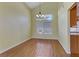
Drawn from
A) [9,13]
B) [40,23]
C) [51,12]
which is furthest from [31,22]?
[9,13]

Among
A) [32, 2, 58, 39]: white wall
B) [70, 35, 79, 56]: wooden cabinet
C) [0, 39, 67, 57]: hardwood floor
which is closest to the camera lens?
[0, 39, 67, 57]: hardwood floor

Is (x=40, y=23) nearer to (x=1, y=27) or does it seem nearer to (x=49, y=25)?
(x=49, y=25)

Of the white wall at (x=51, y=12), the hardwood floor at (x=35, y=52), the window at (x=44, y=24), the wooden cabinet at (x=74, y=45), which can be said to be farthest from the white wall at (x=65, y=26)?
the window at (x=44, y=24)

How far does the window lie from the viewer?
446 inches

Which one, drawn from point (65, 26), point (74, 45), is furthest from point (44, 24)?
point (74, 45)

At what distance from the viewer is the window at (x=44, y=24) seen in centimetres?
1134

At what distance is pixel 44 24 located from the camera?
37.9 feet

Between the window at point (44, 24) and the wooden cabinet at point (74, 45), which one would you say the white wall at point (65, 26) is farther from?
the window at point (44, 24)

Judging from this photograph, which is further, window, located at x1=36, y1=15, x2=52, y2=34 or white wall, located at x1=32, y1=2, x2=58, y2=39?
window, located at x1=36, y1=15, x2=52, y2=34

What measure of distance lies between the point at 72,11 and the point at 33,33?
6490 millimetres

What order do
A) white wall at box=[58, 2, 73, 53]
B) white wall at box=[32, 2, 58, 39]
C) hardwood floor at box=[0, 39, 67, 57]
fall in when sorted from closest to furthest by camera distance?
hardwood floor at box=[0, 39, 67, 57] < white wall at box=[58, 2, 73, 53] < white wall at box=[32, 2, 58, 39]

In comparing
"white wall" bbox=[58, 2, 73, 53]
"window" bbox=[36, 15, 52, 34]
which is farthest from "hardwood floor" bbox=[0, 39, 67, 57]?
"window" bbox=[36, 15, 52, 34]

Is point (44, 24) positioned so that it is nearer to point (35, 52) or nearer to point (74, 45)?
point (35, 52)

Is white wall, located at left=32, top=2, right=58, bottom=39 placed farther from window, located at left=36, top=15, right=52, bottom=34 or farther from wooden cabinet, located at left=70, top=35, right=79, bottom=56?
wooden cabinet, located at left=70, top=35, right=79, bottom=56
